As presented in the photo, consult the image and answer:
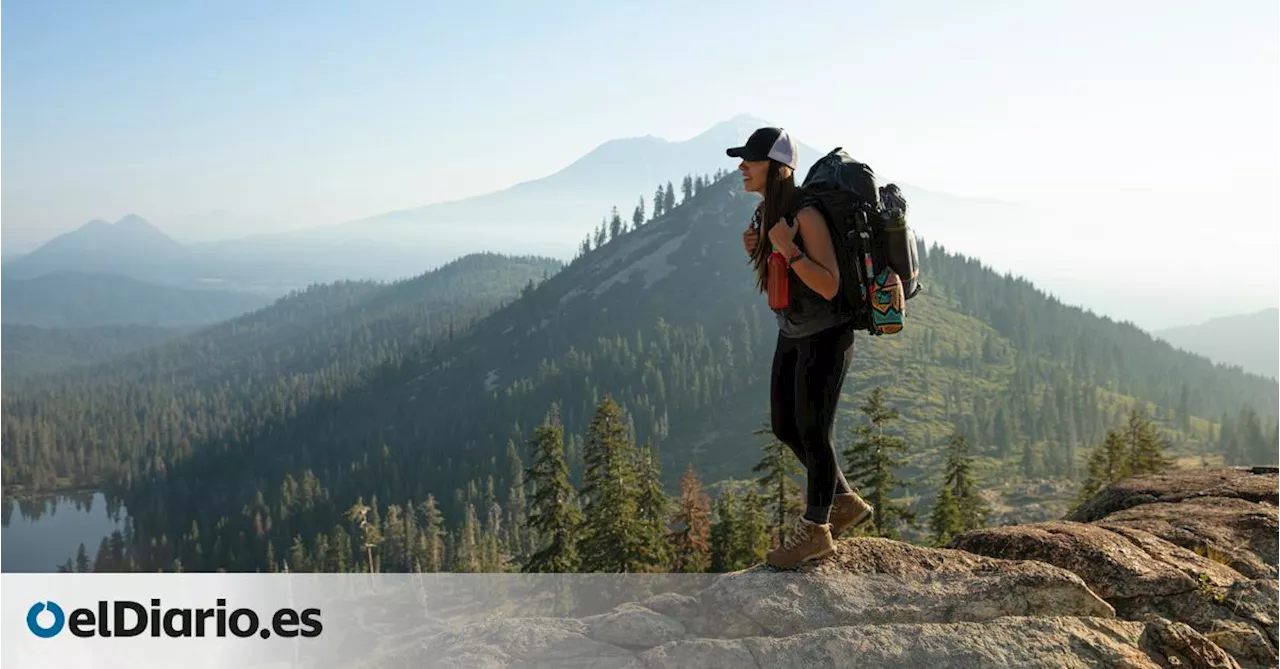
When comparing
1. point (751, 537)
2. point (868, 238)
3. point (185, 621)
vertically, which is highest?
point (868, 238)

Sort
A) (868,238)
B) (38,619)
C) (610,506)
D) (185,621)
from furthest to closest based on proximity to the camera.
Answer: (610,506) → (38,619) → (185,621) → (868,238)

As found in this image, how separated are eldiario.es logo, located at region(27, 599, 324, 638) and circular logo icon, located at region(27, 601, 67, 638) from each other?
0.04 meters

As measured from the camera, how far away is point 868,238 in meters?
5.99

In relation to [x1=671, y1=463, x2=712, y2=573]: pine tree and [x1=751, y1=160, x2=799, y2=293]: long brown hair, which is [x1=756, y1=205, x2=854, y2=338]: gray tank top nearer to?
[x1=751, y1=160, x2=799, y2=293]: long brown hair

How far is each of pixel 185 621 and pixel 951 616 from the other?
7.65 meters

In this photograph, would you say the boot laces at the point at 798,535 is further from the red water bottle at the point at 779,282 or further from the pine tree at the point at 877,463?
the pine tree at the point at 877,463

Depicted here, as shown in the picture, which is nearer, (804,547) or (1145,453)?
(804,547)

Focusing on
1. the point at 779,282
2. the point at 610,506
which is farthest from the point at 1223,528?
the point at 610,506

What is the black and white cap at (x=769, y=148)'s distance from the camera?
20.4 feet

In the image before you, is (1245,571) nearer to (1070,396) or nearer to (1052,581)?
(1052,581)

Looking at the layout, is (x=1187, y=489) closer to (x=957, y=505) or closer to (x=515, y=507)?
(x=957, y=505)

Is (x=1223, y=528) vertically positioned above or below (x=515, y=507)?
above

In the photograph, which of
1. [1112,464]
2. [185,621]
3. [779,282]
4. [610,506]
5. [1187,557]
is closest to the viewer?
[779,282]

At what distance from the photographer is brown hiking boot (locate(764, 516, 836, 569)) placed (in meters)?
6.73
